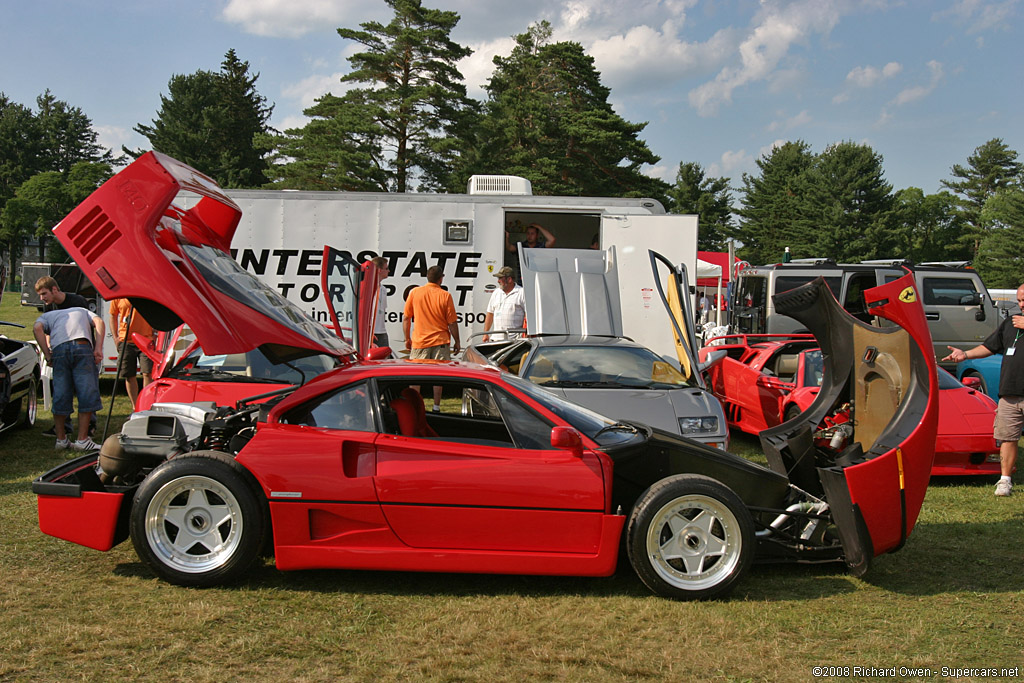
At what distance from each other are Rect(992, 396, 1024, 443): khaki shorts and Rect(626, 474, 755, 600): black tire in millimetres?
4028

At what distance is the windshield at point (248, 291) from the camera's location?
4.36 meters

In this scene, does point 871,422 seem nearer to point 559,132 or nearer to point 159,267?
point 159,267

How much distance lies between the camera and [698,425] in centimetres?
667

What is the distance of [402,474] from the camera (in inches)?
162

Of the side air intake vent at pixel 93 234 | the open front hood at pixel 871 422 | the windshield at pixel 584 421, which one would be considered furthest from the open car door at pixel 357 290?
the open front hood at pixel 871 422

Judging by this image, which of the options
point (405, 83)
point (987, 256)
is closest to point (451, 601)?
point (405, 83)

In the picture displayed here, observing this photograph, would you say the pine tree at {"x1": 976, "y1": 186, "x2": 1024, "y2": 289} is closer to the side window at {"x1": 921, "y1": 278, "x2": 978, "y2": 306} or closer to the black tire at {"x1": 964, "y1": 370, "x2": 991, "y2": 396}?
the side window at {"x1": 921, "y1": 278, "x2": 978, "y2": 306}

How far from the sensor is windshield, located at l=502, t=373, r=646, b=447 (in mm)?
4395

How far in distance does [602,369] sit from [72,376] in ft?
17.4

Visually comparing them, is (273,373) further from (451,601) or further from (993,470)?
(993,470)

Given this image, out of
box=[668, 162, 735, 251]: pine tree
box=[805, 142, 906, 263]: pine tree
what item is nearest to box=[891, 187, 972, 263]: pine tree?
box=[805, 142, 906, 263]: pine tree

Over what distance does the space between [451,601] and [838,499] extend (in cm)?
222

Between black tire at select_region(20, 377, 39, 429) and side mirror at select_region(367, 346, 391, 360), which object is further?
black tire at select_region(20, 377, 39, 429)

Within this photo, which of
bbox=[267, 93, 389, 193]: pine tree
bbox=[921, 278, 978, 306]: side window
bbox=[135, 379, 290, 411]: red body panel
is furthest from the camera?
bbox=[267, 93, 389, 193]: pine tree
